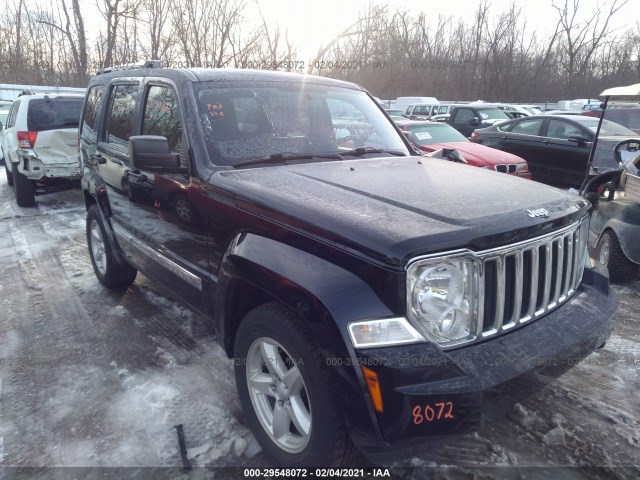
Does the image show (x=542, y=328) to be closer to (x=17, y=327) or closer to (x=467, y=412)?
(x=467, y=412)

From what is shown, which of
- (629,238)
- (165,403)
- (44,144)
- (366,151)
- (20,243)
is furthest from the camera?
(44,144)

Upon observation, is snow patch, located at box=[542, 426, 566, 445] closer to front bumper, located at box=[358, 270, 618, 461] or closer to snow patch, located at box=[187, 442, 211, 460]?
front bumper, located at box=[358, 270, 618, 461]

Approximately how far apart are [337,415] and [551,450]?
1.36m

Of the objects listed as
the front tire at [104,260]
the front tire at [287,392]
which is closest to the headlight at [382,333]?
the front tire at [287,392]

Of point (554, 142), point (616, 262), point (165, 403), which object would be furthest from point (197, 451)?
point (554, 142)

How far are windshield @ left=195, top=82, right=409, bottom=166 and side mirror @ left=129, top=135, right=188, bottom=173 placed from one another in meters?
0.24

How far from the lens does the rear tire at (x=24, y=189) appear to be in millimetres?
8648

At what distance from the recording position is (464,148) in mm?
8977

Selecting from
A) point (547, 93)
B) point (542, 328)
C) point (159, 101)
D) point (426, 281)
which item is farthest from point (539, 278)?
point (547, 93)

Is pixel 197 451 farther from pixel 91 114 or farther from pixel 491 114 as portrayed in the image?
pixel 491 114

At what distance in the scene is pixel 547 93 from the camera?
3834cm

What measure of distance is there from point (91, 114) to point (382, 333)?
4.21m

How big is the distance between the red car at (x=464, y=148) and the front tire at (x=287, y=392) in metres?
5.27

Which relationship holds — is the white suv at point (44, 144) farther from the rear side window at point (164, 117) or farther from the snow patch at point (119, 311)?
the rear side window at point (164, 117)
